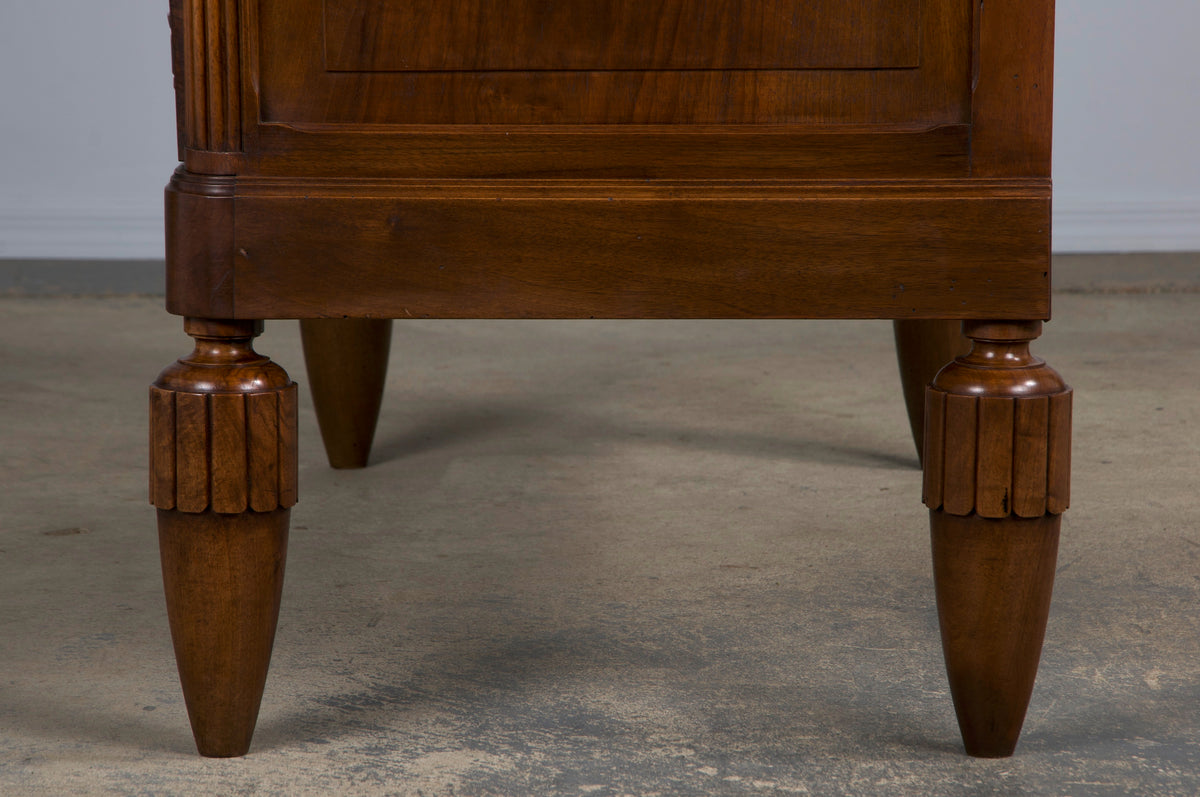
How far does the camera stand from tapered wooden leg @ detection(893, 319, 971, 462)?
4.68 ft

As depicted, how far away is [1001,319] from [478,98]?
1.06 ft

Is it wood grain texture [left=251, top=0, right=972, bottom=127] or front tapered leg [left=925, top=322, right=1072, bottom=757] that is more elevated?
wood grain texture [left=251, top=0, right=972, bottom=127]

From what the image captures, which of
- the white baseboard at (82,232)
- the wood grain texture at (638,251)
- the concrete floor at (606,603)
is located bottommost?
the concrete floor at (606,603)

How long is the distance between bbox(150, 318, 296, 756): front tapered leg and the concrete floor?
0.07m

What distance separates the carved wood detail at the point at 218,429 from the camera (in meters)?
0.77

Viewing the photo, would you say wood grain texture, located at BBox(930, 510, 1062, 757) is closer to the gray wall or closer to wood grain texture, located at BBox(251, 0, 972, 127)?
wood grain texture, located at BBox(251, 0, 972, 127)

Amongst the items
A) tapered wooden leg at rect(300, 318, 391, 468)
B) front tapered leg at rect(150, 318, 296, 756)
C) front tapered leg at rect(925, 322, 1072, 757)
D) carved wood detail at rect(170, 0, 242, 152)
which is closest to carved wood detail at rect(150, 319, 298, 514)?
front tapered leg at rect(150, 318, 296, 756)

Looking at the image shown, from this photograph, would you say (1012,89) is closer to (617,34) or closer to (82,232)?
(617,34)

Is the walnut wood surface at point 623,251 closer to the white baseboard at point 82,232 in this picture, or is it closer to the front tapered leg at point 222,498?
the front tapered leg at point 222,498

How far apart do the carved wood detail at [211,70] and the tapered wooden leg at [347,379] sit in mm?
677

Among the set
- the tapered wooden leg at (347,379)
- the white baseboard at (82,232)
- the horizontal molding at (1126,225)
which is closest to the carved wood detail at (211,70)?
the tapered wooden leg at (347,379)

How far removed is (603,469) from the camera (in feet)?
4.94

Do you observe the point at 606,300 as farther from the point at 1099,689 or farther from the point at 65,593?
the point at 65,593

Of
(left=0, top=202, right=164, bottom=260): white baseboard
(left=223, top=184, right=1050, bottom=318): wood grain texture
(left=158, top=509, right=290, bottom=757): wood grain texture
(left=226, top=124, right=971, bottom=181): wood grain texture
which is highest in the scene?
(left=226, top=124, right=971, bottom=181): wood grain texture
